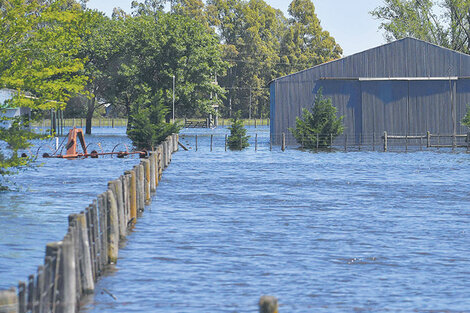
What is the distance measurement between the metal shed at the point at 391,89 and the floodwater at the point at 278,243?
1038 inches

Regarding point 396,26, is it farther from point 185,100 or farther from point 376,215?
point 376,215

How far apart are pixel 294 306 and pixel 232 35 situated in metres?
144

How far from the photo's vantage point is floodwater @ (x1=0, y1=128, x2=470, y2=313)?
13625mm

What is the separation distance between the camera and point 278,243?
19.1 metres

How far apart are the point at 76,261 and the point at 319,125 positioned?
165 ft

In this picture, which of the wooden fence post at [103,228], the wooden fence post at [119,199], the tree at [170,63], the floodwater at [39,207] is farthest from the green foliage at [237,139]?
the wooden fence post at [103,228]

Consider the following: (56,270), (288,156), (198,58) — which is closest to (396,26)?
(198,58)

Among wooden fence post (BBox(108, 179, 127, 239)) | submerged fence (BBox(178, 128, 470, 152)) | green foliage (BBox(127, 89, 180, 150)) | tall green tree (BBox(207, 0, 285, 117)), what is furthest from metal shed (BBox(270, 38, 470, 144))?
tall green tree (BBox(207, 0, 285, 117))

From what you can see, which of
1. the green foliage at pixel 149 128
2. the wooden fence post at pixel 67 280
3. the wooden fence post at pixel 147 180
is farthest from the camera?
the green foliage at pixel 149 128

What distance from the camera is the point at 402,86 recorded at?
6481cm

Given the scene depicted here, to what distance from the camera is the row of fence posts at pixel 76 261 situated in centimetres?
909

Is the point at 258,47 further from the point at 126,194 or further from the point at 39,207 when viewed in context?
the point at 126,194

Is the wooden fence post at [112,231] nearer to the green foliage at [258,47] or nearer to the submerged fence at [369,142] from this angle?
the submerged fence at [369,142]

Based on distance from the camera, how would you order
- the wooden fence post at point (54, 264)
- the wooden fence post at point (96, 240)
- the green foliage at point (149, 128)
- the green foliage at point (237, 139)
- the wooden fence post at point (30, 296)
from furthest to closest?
the green foliage at point (237, 139) → the green foliage at point (149, 128) → the wooden fence post at point (96, 240) → the wooden fence post at point (54, 264) → the wooden fence post at point (30, 296)
